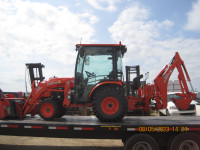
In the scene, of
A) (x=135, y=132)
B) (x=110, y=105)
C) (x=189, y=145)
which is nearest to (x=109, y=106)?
(x=110, y=105)

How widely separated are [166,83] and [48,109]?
392 centimetres

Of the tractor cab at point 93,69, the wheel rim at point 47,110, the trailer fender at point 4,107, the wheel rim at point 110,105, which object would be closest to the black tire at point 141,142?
the wheel rim at point 110,105

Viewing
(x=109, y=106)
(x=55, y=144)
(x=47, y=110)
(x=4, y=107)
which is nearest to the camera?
(x=109, y=106)

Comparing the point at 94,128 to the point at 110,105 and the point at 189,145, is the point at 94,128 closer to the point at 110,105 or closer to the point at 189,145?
the point at 110,105

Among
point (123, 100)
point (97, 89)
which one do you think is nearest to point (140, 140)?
point (123, 100)

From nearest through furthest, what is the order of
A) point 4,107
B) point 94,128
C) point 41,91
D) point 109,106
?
1. point 94,128
2. point 109,106
3. point 4,107
4. point 41,91

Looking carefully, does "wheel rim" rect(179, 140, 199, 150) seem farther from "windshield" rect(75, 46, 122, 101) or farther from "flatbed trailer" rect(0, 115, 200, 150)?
"windshield" rect(75, 46, 122, 101)

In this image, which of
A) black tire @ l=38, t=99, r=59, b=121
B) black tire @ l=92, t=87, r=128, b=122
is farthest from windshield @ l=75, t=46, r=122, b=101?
black tire @ l=38, t=99, r=59, b=121

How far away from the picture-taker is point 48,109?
5.87 metres

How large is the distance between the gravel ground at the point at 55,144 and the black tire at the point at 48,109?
115 centimetres

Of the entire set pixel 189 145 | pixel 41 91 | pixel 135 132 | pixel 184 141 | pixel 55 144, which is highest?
pixel 41 91

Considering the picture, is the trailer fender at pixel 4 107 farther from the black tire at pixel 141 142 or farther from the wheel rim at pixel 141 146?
the wheel rim at pixel 141 146

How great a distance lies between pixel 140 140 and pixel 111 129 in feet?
2.34

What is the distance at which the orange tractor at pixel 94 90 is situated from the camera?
5.22 metres
